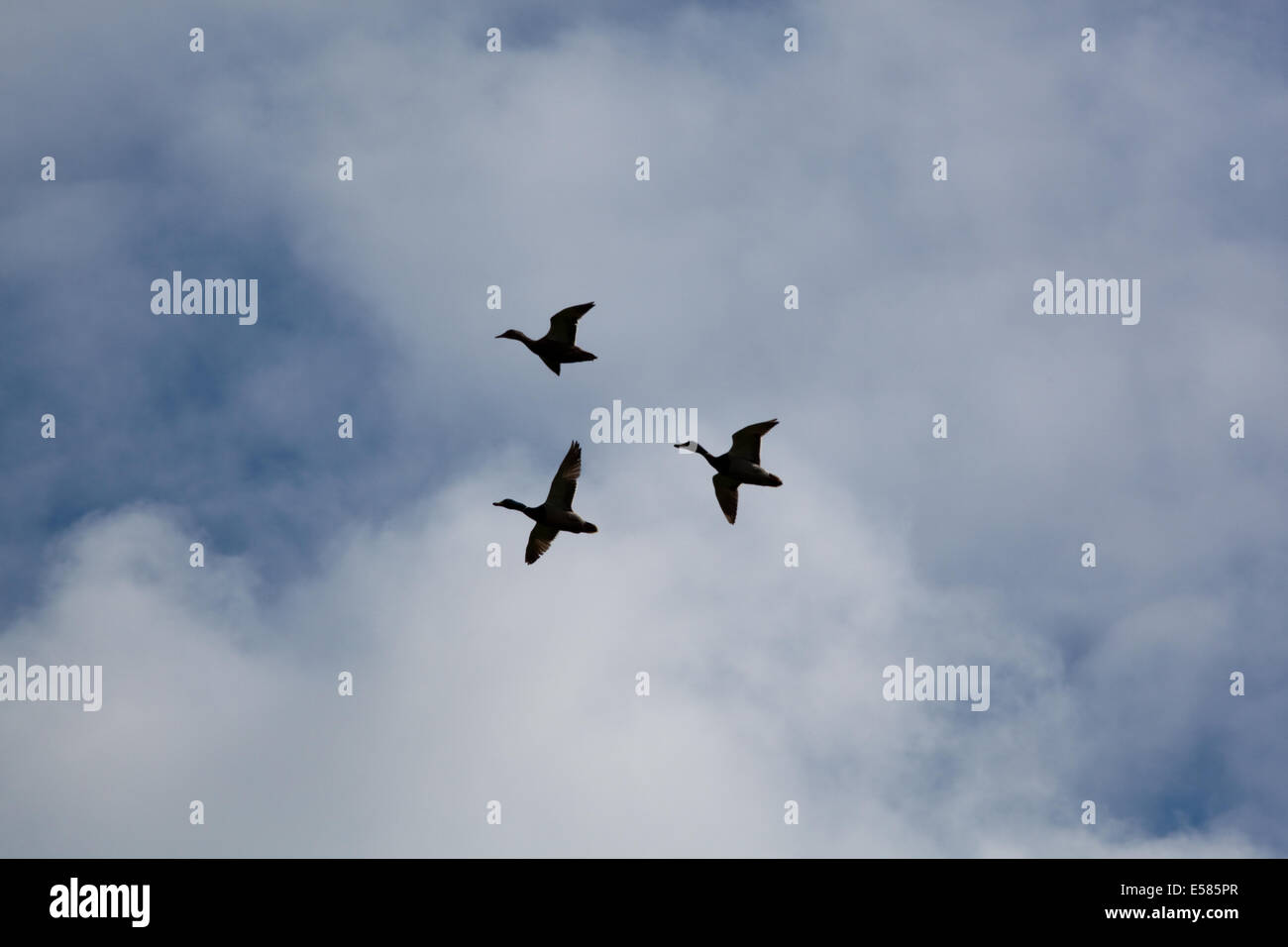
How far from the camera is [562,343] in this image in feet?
241

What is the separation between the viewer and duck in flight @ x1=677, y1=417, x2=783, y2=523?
238 feet

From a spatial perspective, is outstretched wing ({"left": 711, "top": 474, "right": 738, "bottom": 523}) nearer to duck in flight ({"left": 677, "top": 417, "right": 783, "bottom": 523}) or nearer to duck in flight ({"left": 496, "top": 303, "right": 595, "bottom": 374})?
duck in flight ({"left": 677, "top": 417, "right": 783, "bottom": 523})

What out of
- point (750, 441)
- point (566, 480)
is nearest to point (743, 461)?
point (750, 441)

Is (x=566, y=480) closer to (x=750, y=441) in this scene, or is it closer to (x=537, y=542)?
(x=537, y=542)

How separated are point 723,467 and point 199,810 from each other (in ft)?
116

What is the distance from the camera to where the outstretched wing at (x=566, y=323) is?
72.4 metres

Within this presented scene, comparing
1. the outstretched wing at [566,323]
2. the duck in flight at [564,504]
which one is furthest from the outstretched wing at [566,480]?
the outstretched wing at [566,323]

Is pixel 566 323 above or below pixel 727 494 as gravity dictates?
above

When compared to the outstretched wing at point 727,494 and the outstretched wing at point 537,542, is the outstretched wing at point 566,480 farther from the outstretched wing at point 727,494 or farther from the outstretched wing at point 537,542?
the outstretched wing at point 727,494

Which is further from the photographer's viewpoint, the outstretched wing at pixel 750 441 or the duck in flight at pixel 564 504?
the duck in flight at pixel 564 504

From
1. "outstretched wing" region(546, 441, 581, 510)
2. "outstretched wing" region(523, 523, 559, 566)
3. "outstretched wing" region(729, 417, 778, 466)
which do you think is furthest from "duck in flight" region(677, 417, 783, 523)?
"outstretched wing" region(523, 523, 559, 566)

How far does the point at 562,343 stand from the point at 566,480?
678 cm

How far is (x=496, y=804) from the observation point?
8031 centimetres
